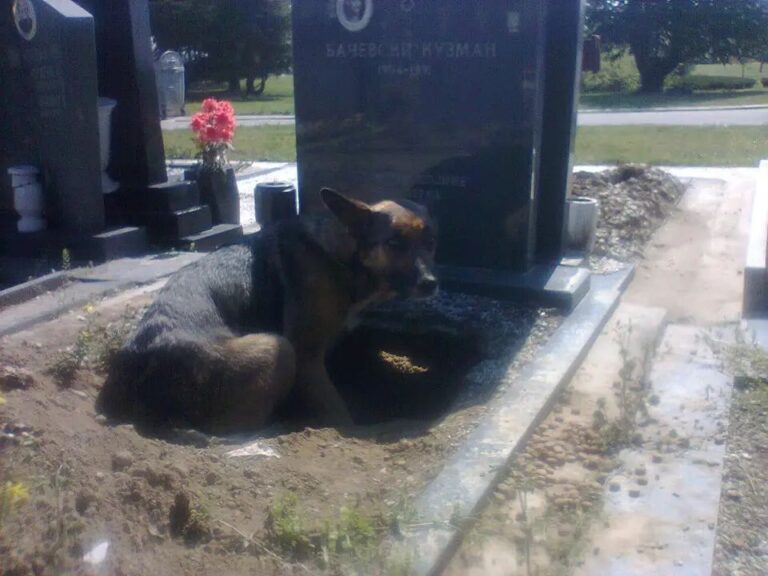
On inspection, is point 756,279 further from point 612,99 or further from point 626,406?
point 612,99

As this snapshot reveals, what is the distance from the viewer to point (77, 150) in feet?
26.8

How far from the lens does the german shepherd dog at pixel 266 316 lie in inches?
178

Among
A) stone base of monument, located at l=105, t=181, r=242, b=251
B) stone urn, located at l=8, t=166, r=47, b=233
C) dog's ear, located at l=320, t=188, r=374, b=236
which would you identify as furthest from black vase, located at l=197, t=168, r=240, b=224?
dog's ear, located at l=320, t=188, r=374, b=236

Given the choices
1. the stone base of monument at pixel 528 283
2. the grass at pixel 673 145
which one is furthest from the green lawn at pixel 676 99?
the stone base of monument at pixel 528 283

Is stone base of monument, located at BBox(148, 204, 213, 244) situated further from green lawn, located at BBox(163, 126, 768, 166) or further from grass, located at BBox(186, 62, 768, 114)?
grass, located at BBox(186, 62, 768, 114)

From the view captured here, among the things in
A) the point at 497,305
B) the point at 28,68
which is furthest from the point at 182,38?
the point at 497,305

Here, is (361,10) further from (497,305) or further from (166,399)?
(166,399)

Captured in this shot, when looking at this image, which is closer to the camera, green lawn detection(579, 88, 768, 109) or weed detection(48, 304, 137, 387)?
weed detection(48, 304, 137, 387)

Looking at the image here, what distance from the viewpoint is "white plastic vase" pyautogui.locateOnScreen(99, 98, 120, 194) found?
8859 mm

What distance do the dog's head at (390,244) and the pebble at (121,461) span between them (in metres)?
1.98

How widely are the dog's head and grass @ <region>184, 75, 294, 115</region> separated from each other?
2778 cm

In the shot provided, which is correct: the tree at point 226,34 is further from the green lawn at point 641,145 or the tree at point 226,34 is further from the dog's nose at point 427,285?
the dog's nose at point 427,285

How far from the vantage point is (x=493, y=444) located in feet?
14.3

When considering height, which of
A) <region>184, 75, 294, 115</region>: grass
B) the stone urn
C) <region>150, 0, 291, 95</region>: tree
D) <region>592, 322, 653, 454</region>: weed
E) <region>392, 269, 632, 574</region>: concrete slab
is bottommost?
<region>184, 75, 294, 115</region>: grass
